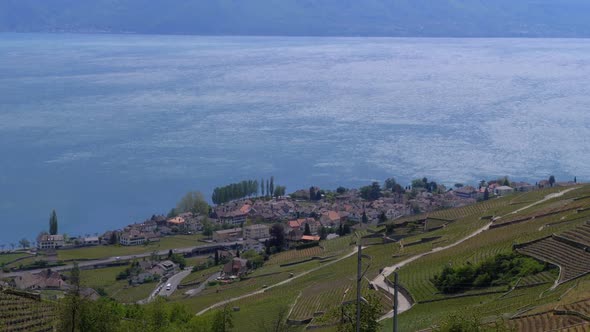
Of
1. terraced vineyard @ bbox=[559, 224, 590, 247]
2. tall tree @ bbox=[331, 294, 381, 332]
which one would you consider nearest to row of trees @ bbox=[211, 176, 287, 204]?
terraced vineyard @ bbox=[559, 224, 590, 247]

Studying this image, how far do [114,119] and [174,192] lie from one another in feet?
50.4

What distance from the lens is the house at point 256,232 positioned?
79.5 feet

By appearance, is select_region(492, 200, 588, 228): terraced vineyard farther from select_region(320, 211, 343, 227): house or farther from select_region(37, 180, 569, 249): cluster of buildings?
select_region(320, 211, 343, 227): house

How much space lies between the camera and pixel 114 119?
43.0 m

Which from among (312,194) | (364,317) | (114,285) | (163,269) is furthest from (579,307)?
(312,194)

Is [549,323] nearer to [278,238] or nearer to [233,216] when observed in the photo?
[278,238]

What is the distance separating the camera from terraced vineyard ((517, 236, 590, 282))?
1028cm

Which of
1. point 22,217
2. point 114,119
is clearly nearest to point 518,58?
point 114,119

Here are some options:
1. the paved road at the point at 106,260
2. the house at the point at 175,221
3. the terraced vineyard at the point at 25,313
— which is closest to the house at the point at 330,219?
the paved road at the point at 106,260

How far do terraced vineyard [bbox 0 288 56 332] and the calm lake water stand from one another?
49.8 ft

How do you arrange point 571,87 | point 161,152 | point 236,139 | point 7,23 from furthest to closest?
point 7,23, point 571,87, point 236,139, point 161,152

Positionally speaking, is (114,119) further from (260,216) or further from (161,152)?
(260,216)

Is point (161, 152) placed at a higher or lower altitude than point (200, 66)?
lower

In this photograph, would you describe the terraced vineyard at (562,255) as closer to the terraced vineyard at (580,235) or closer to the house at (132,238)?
the terraced vineyard at (580,235)
